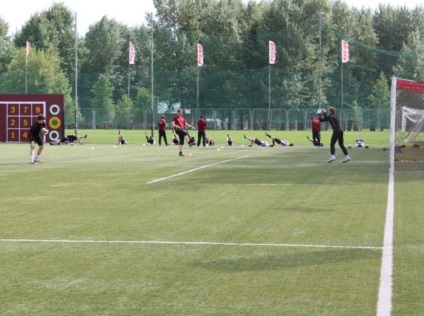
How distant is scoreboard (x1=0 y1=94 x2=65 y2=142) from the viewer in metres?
58.0

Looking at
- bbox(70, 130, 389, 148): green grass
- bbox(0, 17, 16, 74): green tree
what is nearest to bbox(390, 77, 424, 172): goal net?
bbox(70, 130, 389, 148): green grass

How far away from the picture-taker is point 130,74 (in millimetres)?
112375

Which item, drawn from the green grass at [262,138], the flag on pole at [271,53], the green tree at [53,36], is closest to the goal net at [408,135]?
the green grass at [262,138]

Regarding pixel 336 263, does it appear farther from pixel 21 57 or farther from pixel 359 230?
pixel 21 57

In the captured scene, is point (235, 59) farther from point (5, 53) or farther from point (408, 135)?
point (408, 135)

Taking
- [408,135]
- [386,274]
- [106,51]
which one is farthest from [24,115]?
[106,51]

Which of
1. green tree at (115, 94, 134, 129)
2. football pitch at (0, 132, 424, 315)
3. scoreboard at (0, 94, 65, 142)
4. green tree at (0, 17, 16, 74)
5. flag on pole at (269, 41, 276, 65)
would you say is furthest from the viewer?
green tree at (0, 17, 16, 74)

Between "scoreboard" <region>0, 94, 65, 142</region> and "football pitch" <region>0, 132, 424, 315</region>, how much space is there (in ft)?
124

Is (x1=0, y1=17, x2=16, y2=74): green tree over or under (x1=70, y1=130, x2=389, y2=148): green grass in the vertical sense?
over

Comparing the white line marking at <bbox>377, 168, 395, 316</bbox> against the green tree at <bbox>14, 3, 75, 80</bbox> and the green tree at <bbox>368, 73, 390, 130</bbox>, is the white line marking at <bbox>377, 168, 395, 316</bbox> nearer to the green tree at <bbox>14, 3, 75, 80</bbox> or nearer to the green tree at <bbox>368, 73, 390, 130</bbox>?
the green tree at <bbox>368, 73, 390, 130</bbox>

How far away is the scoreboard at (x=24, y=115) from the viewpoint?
58006 mm

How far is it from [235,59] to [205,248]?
9565cm

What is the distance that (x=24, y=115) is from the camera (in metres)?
58.1

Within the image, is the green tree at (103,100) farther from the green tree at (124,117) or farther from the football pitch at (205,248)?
the football pitch at (205,248)
